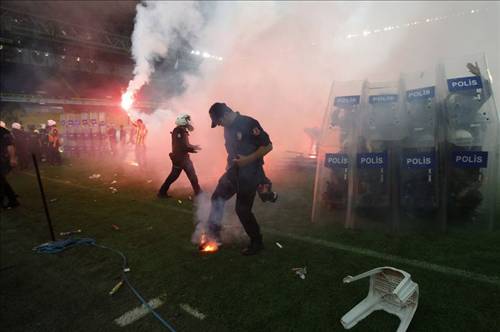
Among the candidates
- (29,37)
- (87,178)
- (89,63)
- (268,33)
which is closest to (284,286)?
(87,178)

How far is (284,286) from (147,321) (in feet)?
4.42

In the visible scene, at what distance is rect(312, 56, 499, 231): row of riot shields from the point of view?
430 cm

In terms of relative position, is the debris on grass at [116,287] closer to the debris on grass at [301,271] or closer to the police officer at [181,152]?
the debris on grass at [301,271]

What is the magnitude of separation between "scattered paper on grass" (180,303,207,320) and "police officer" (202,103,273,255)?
3.68 feet

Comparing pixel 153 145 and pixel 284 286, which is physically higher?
pixel 153 145

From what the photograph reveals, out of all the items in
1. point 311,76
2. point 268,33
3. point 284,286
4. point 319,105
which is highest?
point 268,33

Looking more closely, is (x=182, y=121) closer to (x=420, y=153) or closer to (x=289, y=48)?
(x=420, y=153)

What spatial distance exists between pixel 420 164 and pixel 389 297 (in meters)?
2.20

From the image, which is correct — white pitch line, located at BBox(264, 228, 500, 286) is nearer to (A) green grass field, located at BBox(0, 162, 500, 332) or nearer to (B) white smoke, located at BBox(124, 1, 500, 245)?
(A) green grass field, located at BBox(0, 162, 500, 332)

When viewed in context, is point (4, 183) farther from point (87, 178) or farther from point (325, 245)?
point (325, 245)

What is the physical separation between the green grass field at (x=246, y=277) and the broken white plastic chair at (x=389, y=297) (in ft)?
0.28

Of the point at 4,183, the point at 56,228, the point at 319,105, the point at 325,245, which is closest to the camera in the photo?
the point at 325,245

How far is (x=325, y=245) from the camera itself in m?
4.17

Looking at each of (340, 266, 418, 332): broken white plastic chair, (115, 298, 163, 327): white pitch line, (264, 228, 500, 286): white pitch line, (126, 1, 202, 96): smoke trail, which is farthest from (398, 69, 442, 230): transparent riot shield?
(126, 1, 202, 96): smoke trail
